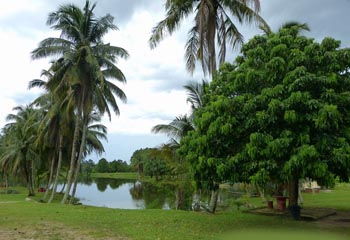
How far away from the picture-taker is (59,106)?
23.8 m

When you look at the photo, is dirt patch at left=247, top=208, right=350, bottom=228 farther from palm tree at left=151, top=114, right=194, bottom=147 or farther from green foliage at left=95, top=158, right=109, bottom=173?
green foliage at left=95, top=158, right=109, bottom=173

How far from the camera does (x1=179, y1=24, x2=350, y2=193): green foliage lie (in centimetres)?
871

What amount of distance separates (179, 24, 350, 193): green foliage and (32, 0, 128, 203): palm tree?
Answer: 11.8 m

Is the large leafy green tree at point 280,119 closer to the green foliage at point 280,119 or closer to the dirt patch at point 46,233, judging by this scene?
the green foliage at point 280,119

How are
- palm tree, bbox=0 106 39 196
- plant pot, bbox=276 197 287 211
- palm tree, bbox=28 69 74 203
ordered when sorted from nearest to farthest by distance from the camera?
1. plant pot, bbox=276 197 287 211
2. palm tree, bbox=28 69 74 203
3. palm tree, bbox=0 106 39 196

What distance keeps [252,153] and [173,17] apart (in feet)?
27.4

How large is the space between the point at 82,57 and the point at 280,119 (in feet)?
46.8

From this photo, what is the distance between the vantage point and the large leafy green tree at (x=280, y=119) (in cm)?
871

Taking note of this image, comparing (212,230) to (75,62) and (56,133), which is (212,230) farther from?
(56,133)

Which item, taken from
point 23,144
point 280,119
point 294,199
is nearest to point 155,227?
point 280,119

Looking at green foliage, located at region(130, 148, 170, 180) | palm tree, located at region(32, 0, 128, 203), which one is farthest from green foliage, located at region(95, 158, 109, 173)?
palm tree, located at region(32, 0, 128, 203)

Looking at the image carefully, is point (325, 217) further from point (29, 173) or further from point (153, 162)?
point (153, 162)

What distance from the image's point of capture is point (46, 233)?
9344mm

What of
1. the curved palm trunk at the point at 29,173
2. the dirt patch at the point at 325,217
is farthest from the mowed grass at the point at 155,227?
the curved palm trunk at the point at 29,173
